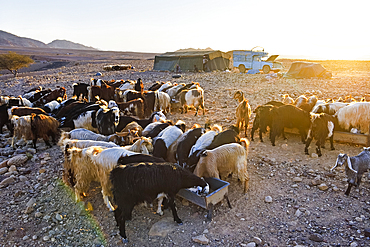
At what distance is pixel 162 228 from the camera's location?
14.1ft

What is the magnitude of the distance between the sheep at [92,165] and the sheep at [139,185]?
673 millimetres

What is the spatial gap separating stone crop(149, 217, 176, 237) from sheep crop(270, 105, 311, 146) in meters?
4.50

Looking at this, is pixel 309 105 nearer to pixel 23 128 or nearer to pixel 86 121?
pixel 86 121

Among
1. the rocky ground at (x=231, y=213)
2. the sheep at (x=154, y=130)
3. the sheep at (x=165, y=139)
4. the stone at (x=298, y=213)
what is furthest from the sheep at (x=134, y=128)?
the stone at (x=298, y=213)

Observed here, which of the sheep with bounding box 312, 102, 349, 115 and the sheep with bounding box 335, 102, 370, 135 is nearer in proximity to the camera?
the sheep with bounding box 335, 102, 370, 135

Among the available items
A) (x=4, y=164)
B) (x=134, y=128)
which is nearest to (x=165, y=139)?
(x=134, y=128)

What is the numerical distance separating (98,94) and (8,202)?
8133mm

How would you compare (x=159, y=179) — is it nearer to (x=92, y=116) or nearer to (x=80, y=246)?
(x=80, y=246)

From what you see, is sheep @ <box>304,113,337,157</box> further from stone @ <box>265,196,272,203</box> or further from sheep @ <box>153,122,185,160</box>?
sheep @ <box>153,122,185,160</box>

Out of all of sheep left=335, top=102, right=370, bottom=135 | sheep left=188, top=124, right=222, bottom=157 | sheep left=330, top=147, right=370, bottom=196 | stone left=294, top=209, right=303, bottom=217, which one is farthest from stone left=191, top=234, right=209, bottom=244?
sheep left=335, top=102, right=370, bottom=135

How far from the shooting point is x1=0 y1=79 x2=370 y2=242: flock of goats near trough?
4.34m

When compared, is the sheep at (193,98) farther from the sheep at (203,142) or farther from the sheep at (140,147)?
the sheep at (140,147)

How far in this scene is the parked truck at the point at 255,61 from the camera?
24.9m

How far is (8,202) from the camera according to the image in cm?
551
